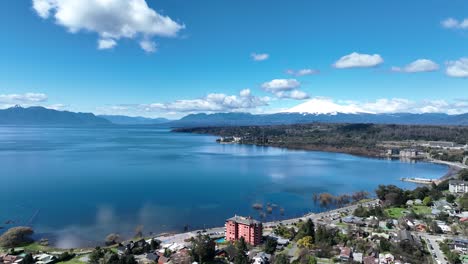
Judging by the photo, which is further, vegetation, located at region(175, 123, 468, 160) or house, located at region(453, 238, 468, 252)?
vegetation, located at region(175, 123, 468, 160)

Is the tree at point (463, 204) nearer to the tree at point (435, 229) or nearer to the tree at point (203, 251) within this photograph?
the tree at point (435, 229)

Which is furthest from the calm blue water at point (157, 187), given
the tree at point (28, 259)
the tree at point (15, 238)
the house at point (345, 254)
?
the house at point (345, 254)

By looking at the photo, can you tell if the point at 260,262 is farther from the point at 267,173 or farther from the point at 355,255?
the point at 267,173

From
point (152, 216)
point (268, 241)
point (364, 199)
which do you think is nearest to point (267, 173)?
point (364, 199)

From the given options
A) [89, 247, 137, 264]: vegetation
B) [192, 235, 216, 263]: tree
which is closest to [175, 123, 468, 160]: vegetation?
[192, 235, 216, 263]: tree

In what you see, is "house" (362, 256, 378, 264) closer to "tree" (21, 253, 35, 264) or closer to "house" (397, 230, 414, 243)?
"house" (397, 230, 414, 243)

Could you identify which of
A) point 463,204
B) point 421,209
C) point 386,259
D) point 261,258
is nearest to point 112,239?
point 261,258
